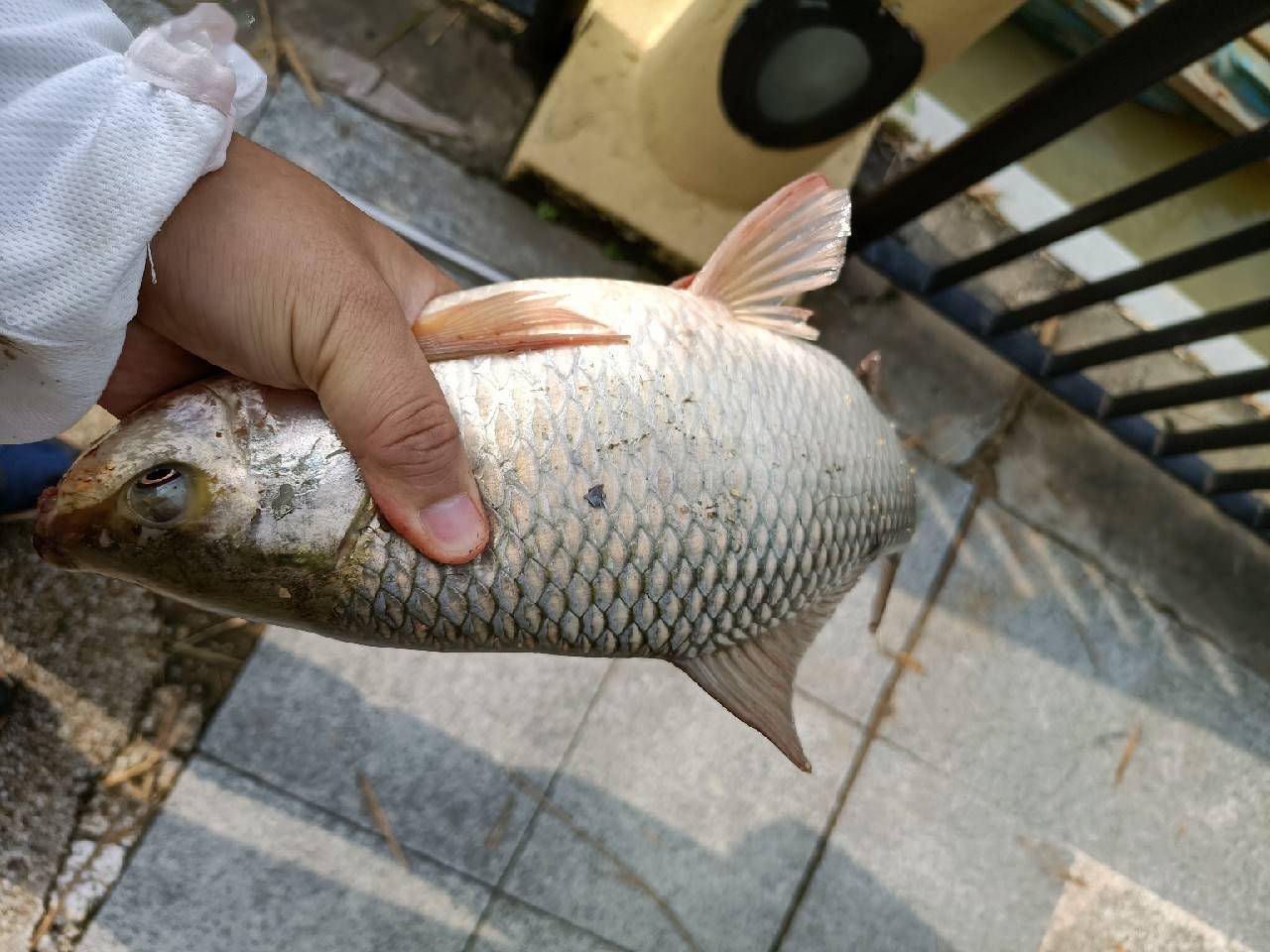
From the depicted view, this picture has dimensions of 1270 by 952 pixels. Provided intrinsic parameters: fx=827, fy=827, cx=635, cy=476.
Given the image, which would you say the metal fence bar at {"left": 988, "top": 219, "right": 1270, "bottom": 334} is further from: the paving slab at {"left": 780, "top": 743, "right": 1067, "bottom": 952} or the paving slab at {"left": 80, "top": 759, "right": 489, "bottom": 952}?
the paving slab at {"left": 80, "top": 759, "right": 489, "bottom": 952}

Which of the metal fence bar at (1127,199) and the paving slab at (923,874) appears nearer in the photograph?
the metal fence bar at (1127,199)

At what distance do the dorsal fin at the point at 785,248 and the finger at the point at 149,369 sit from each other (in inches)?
37.3

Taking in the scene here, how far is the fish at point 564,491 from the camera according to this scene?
48.6 inches

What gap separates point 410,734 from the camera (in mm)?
2518

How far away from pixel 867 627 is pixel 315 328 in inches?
86.1

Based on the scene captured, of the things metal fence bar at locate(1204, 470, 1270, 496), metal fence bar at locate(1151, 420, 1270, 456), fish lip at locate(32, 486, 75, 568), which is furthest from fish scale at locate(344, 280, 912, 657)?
metal fence bar at locate(1204, 470, 1270, 496)

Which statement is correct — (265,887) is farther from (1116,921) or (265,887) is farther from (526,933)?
(1116,921)

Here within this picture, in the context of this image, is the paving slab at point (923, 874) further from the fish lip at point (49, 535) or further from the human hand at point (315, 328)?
the fish lip at point (49, 535)

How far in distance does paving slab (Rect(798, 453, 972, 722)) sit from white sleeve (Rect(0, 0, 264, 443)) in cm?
218

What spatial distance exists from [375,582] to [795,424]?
786mm

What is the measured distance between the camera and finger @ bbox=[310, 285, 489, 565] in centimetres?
122

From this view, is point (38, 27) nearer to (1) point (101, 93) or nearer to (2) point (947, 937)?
(1) point (101, 93)

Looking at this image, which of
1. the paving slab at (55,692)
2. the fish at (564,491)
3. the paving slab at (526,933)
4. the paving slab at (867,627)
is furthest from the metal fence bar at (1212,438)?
the paving slab at (55,692)

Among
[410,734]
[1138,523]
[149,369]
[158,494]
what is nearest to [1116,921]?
[1138,523]
